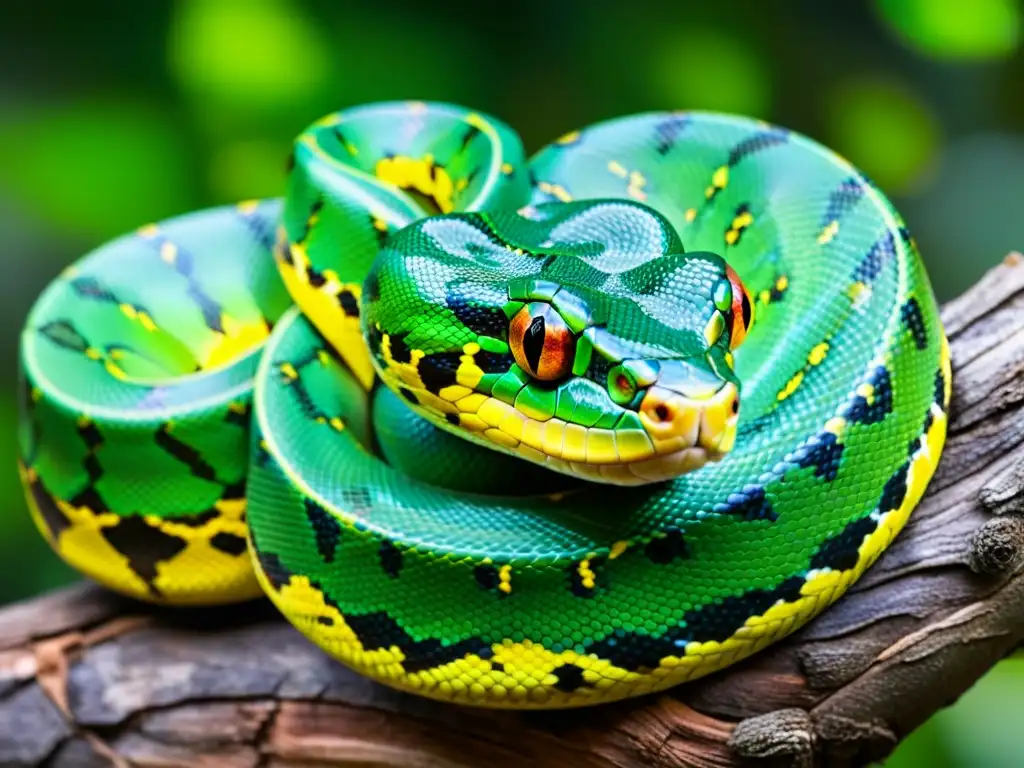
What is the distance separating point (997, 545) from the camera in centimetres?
164

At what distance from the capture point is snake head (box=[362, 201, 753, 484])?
4.45ft

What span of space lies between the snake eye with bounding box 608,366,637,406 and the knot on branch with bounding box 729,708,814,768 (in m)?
0.77

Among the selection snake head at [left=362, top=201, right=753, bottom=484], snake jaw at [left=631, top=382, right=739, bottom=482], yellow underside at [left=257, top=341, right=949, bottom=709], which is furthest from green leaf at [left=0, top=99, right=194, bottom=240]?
snake jaw at [left=631, top=382, right=739, bottom=482]

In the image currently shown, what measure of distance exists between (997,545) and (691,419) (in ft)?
2.48

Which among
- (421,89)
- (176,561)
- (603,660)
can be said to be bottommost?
(176,561)

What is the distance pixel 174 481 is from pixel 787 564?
146 centimetres

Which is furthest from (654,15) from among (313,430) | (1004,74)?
(313,430)

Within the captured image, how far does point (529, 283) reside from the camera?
1.53 metres

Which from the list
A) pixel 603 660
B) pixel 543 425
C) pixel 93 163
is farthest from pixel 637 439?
pixel 93 163

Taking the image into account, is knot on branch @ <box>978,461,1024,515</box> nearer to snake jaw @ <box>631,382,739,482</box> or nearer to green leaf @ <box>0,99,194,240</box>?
snake jaw @ <box>631,382,739,482</box>

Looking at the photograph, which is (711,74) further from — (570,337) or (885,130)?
(570,337)

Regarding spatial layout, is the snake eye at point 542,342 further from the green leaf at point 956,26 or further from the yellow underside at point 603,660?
the green leaf at point 956,26

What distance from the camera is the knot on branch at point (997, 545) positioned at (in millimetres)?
1647

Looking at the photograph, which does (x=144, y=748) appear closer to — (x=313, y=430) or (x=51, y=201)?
(x=313, y=430)
